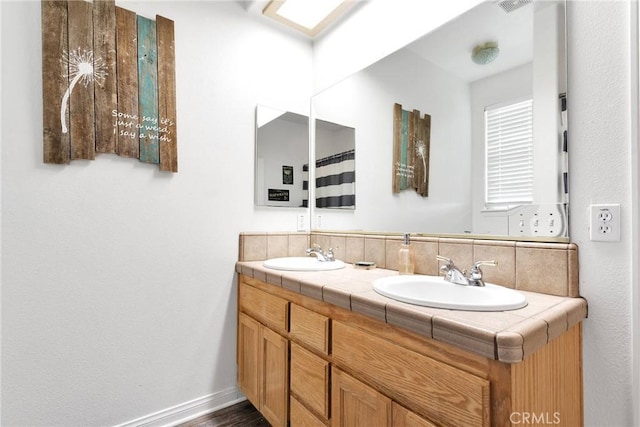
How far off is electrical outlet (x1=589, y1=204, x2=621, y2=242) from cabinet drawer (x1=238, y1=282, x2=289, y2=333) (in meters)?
1.16

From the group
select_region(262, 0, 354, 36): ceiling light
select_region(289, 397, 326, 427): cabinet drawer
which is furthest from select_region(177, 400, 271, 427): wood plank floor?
select_region(262, 0, 354, 36): ceiling light

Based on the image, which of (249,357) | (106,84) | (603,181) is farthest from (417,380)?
(106,84)

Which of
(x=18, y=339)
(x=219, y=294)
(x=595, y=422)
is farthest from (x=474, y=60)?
(x=18, y=339)

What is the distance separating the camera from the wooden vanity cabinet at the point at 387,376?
2.39ft

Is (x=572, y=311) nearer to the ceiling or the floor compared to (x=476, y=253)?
nearer to the floor

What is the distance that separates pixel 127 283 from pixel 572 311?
5.96 feet

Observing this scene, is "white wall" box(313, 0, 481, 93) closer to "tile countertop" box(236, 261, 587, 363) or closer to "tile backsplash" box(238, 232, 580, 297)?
"tile backsplash" box(238, 232, 580, 297)

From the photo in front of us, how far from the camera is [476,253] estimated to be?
126cm

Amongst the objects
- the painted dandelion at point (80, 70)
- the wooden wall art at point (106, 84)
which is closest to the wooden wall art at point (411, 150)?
the wooden wall art at point (106, 84)

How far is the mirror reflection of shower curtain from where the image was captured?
77.1 inches

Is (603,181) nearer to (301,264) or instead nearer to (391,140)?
(391,140)

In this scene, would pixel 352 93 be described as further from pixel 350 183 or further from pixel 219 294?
pixel 219 294

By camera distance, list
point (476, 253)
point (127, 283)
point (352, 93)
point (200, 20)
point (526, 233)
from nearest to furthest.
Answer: point (526, 233) → point (476, 253) → point (127, 283) → point (200, 20) → point (352, 93)

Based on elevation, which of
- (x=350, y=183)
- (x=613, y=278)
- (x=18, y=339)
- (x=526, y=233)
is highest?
(x=350, y=183)
